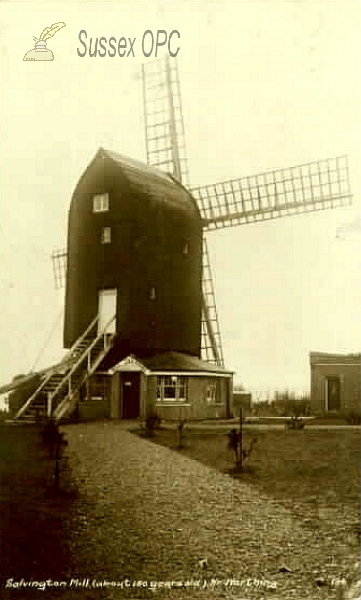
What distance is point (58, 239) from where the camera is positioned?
1108cm

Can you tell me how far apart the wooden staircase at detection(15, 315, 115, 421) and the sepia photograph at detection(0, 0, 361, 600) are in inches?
23.9

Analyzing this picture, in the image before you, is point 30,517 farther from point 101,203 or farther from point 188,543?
point 101,203

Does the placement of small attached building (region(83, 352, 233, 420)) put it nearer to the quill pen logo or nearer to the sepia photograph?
the sepia photograph

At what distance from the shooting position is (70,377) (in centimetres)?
1459

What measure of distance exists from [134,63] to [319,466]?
209 inches

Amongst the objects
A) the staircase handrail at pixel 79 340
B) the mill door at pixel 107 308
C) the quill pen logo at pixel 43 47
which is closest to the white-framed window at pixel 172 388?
the mill door at pixel 107 308

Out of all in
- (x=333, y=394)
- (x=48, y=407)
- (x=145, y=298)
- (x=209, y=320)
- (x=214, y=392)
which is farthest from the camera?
(x=214, y=392)

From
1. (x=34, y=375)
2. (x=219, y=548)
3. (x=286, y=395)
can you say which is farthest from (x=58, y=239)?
(x=219, y=548)

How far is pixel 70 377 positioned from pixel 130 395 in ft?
11.7

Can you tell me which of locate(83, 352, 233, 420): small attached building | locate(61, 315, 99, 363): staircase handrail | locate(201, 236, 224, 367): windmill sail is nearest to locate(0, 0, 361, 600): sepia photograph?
locate(61, 315, 99, 363): staircase handrail

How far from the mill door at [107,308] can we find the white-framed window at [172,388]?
6.67 feet

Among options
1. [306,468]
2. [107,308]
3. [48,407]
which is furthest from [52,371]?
[306,468]

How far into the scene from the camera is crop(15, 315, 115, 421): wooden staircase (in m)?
13.3
